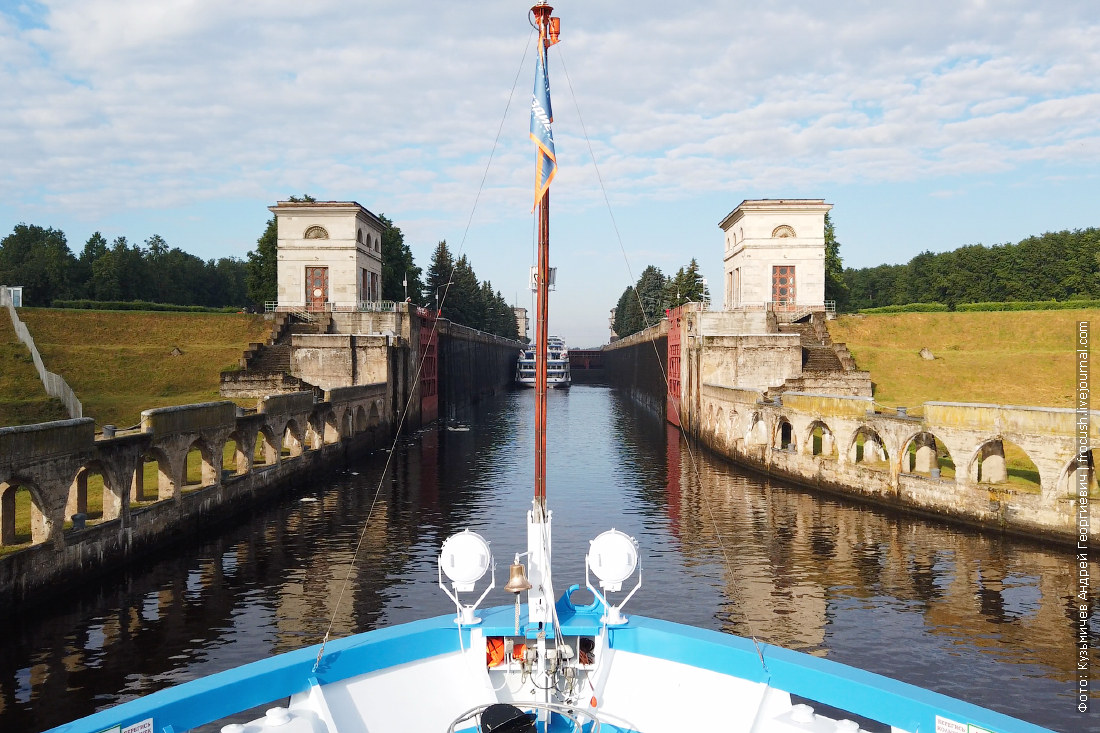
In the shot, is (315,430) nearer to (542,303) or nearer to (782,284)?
(542,303)

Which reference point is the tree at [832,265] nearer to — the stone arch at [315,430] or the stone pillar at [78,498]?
the stone arch at [315,430]

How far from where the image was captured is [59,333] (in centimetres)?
4903

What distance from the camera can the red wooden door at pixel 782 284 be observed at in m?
59.8

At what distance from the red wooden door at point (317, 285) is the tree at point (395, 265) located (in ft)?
60.4

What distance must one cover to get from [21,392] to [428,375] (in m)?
29.5

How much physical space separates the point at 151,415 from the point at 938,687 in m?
20.3

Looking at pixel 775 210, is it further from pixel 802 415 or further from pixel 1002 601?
pixel 1002 601

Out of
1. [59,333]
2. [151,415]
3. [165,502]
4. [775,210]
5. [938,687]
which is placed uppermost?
[775,210]

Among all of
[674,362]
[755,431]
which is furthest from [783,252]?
[755,431]

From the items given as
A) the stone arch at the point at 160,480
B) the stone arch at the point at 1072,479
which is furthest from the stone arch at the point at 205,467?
the stone arch at the point at 1072,479

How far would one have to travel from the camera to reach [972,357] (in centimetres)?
4622

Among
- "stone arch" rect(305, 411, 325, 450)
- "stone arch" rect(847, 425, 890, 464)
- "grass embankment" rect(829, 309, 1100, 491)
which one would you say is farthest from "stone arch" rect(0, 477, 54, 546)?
"grass embankment" rect(829, 309, 1100, 491)

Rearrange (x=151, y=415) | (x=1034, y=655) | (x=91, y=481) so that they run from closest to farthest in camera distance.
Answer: (x=1034, y=655) → (x=151, y=415) → (x=91, y=481)

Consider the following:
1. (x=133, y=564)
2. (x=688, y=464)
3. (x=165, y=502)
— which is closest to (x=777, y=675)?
(x=133, y=564)
